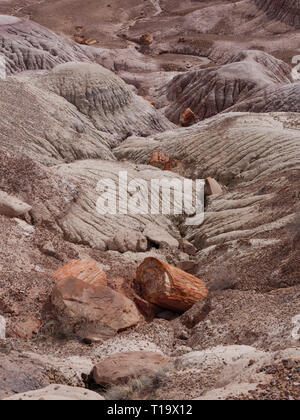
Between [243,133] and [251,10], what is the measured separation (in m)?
33.6

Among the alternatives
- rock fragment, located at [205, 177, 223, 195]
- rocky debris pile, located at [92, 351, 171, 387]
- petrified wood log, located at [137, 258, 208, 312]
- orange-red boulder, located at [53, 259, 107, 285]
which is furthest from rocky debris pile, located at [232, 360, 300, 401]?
rock fragment, located at [205, 177, 223, 195]

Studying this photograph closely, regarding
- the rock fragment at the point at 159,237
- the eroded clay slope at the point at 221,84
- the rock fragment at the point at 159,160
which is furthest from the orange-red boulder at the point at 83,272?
the eroded clay slope at the point at 221,84

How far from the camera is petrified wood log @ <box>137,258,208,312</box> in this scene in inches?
372

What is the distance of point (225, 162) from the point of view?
630 inches

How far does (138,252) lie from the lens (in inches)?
469

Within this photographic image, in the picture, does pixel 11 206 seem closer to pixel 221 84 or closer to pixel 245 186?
pixel 245 186

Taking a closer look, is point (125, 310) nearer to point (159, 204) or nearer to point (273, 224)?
point (273, 224)

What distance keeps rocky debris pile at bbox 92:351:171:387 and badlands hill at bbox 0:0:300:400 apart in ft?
0.08

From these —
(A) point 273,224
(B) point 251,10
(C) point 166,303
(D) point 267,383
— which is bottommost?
(C) point 166,303

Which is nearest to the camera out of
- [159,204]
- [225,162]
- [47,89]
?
[159,204]

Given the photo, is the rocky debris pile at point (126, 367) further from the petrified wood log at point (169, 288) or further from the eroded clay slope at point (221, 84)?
the eroded clay slope at point (221, 84)

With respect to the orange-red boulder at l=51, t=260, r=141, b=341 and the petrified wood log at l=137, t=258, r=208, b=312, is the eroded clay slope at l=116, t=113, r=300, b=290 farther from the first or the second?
the orange-red boulder at l=51, t=260, r=141, b=341

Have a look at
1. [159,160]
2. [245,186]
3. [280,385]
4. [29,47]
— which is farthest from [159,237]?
[29,47]
